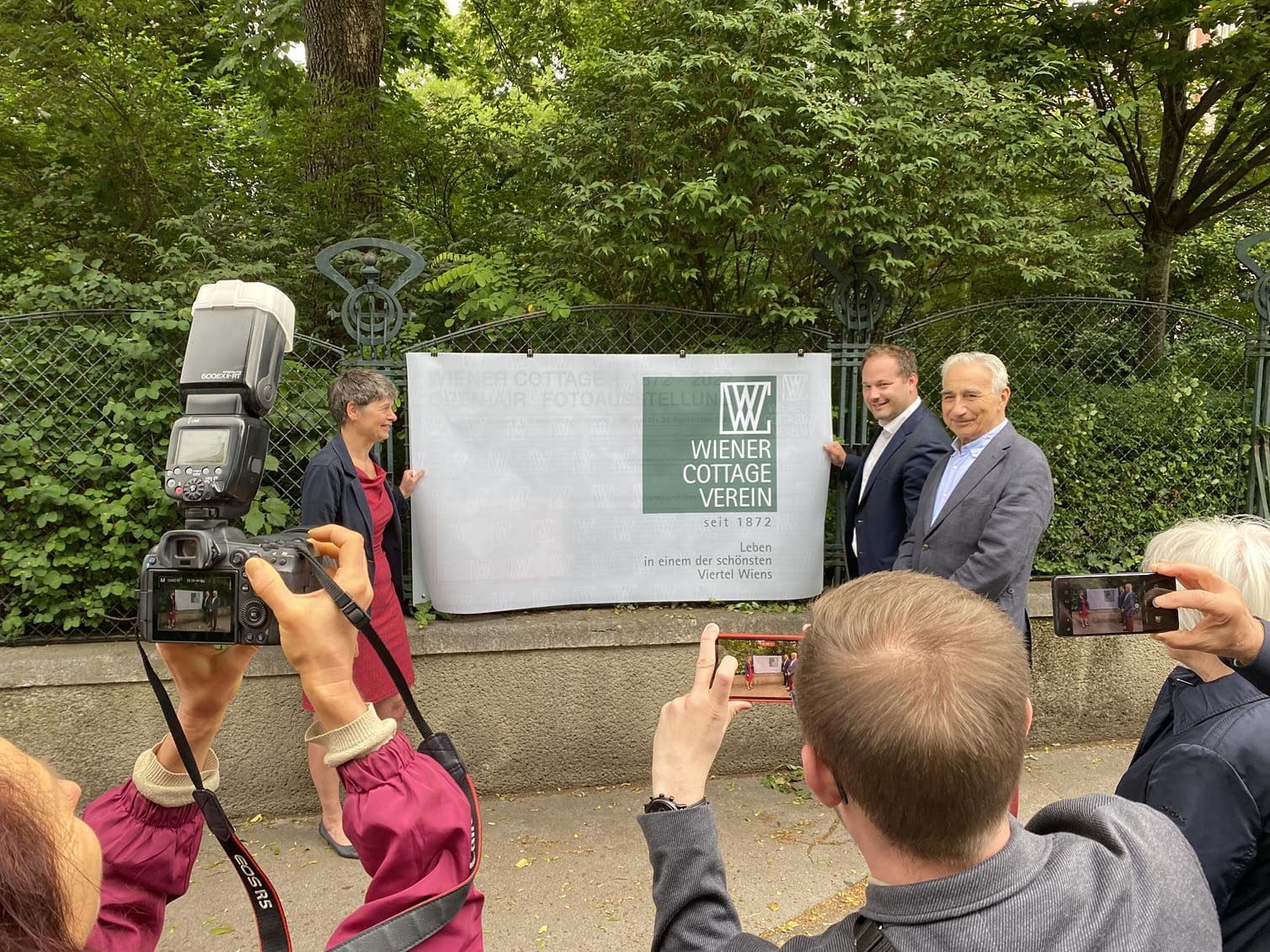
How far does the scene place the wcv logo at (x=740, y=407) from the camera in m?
4.38

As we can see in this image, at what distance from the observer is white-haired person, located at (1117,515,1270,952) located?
1.39 metres

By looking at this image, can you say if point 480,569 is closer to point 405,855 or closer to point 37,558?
point 37,558

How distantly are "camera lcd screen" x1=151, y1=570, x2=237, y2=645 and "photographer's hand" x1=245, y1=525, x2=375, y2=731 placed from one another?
0.15 metres

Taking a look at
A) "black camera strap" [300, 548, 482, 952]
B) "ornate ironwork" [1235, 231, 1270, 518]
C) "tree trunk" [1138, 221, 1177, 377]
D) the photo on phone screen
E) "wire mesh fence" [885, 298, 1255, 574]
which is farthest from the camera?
"tree trunk" [1138, 221, 1177, 377]

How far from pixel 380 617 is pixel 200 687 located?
7.47 feet

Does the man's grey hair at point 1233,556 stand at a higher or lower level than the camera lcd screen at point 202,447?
lower

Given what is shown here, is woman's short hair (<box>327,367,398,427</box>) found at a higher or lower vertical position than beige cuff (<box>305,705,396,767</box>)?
higher

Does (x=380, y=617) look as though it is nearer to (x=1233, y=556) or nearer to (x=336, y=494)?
(x=336, y=494)

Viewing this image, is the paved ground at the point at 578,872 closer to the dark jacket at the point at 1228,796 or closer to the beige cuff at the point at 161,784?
the dark jacket at the point at 1228,796

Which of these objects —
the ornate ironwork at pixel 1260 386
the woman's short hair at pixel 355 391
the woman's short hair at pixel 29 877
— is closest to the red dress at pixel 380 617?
the woman's short hair at pixel 355 391

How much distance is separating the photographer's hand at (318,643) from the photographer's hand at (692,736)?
1.36 feet

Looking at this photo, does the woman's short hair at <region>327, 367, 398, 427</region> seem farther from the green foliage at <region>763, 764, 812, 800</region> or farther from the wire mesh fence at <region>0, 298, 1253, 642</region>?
the green foliage at <region>763, 764, 812, 800</region>

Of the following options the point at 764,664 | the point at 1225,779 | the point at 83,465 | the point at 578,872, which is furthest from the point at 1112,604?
the point at 83,465

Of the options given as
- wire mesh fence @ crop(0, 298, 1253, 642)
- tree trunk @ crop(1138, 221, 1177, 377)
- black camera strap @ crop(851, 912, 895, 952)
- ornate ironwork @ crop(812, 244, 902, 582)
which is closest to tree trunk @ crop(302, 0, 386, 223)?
wire mesh fence @ crop(0, 298, 1253, 642)
